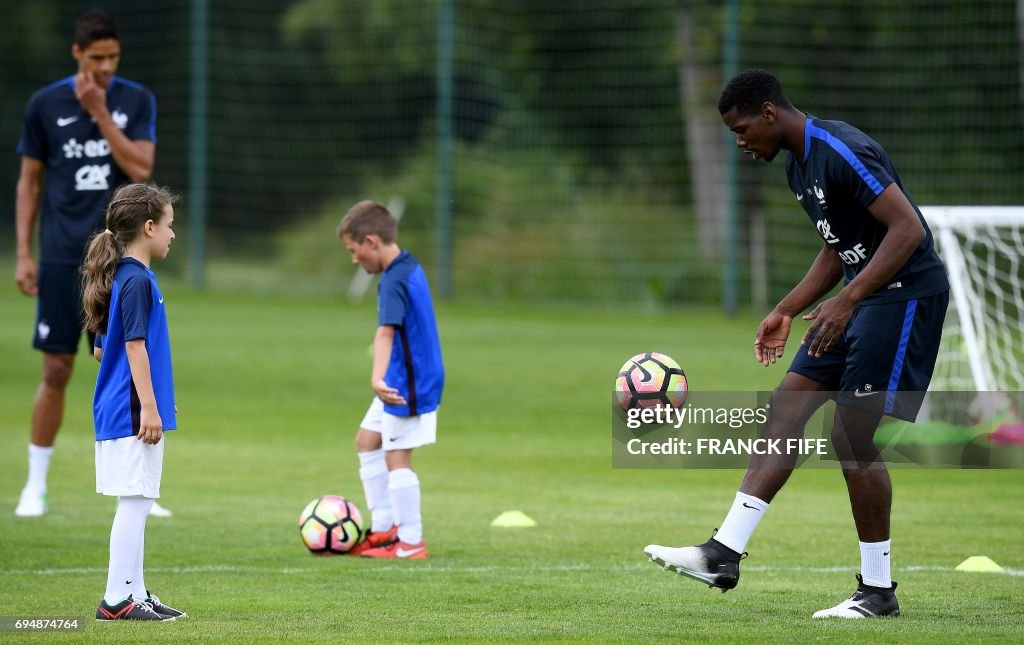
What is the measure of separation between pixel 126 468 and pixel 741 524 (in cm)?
245

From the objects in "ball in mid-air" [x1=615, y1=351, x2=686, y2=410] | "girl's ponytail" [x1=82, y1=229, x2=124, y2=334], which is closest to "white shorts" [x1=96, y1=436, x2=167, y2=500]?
"girl's ponytail" [x1=82, y1=229, x2=124, y2=334]

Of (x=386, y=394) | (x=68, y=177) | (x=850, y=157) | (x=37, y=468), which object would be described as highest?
(x=68, y=177)

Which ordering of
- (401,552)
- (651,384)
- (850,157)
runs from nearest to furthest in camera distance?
(850,157) → (651,384) → (401,552)

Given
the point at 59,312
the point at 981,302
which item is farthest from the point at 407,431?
the point at 981,302

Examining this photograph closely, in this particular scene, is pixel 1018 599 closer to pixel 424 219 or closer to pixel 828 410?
pixel 828 410

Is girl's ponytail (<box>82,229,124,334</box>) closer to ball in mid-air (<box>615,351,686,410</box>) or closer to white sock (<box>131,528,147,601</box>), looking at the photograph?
white sock (<box>131,528,147,601</box>)

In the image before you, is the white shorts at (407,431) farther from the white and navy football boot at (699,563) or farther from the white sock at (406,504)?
the white and navy football boot at (699,563)

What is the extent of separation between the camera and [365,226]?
782cm

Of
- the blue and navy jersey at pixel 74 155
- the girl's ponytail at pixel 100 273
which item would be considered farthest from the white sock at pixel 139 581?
the blue and navy jersey at pixel 74 155

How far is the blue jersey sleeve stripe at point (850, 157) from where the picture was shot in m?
5.79

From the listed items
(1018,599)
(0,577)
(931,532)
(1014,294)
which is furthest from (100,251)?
(1014,294)

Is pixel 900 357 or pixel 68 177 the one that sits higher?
pixel 68 177

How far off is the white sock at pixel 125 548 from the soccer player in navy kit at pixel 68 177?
3096 mm

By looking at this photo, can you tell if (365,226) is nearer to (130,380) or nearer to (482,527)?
(482,527)
